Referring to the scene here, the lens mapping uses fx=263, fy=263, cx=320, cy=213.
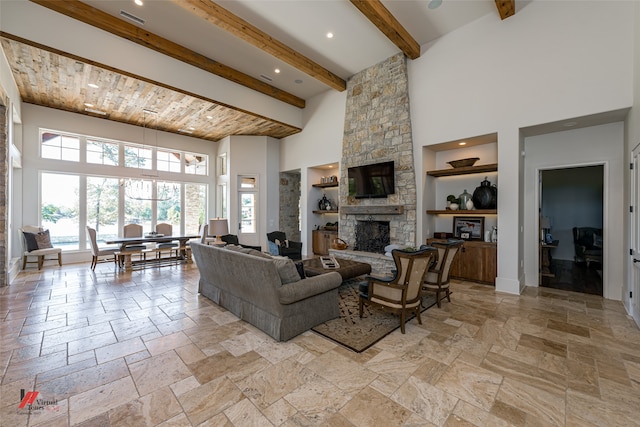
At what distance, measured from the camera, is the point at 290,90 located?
7.61m

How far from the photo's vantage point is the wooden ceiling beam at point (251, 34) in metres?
4.09

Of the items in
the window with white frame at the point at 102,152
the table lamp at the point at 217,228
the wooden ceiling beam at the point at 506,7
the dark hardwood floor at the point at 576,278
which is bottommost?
the dark hardwood floor at the point at 576,278

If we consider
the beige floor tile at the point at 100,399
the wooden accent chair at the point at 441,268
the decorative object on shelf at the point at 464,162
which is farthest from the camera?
the decorative object on shelf at the point at 464,162

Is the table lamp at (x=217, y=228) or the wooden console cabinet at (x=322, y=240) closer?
the table lamp at (x=217, y=228)

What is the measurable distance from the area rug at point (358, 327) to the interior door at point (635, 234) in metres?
2.46

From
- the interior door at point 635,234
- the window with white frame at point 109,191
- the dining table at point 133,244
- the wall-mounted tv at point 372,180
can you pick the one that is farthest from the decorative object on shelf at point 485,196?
the window with white frame at point 109,191

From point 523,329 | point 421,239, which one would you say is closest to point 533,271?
point 421,239

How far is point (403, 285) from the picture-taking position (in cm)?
311

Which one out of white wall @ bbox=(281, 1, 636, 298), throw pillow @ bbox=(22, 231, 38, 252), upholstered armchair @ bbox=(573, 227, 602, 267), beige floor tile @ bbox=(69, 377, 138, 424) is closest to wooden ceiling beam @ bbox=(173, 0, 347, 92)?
white wall @ bbox=(281, 1, 636, 298)

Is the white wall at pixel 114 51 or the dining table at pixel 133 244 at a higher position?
the white wall at pixel 114 51

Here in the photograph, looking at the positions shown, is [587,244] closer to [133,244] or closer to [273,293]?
[273,293]

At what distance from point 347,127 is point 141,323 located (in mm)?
6025

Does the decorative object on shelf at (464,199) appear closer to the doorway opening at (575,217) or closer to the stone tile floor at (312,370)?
the doorway opening at (575,217)

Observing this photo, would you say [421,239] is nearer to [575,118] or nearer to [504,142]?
[504,142]
